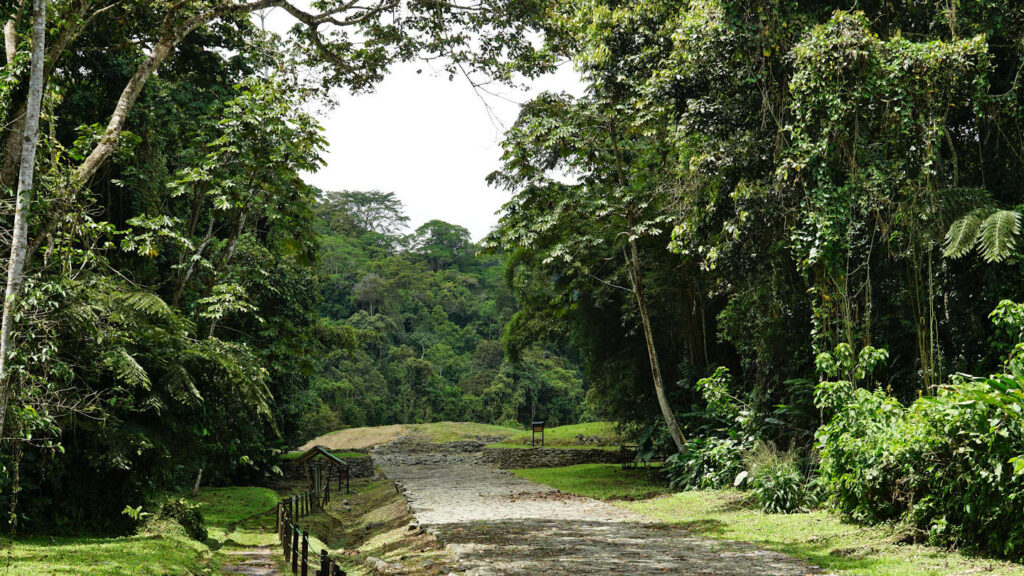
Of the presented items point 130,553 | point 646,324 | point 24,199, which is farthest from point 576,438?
point 24,199

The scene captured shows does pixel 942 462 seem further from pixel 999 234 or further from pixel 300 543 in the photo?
pixel 300 543

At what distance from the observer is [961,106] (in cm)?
899

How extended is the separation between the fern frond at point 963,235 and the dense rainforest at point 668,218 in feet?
0.09

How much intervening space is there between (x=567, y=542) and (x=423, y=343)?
146 feet

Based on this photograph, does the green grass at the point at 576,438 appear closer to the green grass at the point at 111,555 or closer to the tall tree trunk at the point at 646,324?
the tall tree trunk at the point at 646,324

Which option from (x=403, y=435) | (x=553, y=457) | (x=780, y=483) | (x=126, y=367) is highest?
(x=126, y=367)

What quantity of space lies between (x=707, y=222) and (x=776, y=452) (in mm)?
4046

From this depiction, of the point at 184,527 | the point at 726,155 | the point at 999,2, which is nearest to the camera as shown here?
the point at 999,2

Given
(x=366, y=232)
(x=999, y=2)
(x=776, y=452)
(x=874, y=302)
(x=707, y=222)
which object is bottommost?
(x=776, y=452)

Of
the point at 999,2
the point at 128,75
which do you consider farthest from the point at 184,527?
the point at 999,2

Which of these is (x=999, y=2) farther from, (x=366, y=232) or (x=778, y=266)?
(x=366, y=232)

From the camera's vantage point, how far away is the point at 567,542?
323 inches

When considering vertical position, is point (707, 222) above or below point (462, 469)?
above

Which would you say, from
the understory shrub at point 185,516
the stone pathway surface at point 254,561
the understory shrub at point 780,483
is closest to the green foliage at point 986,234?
the understory shrub at point 780,483
